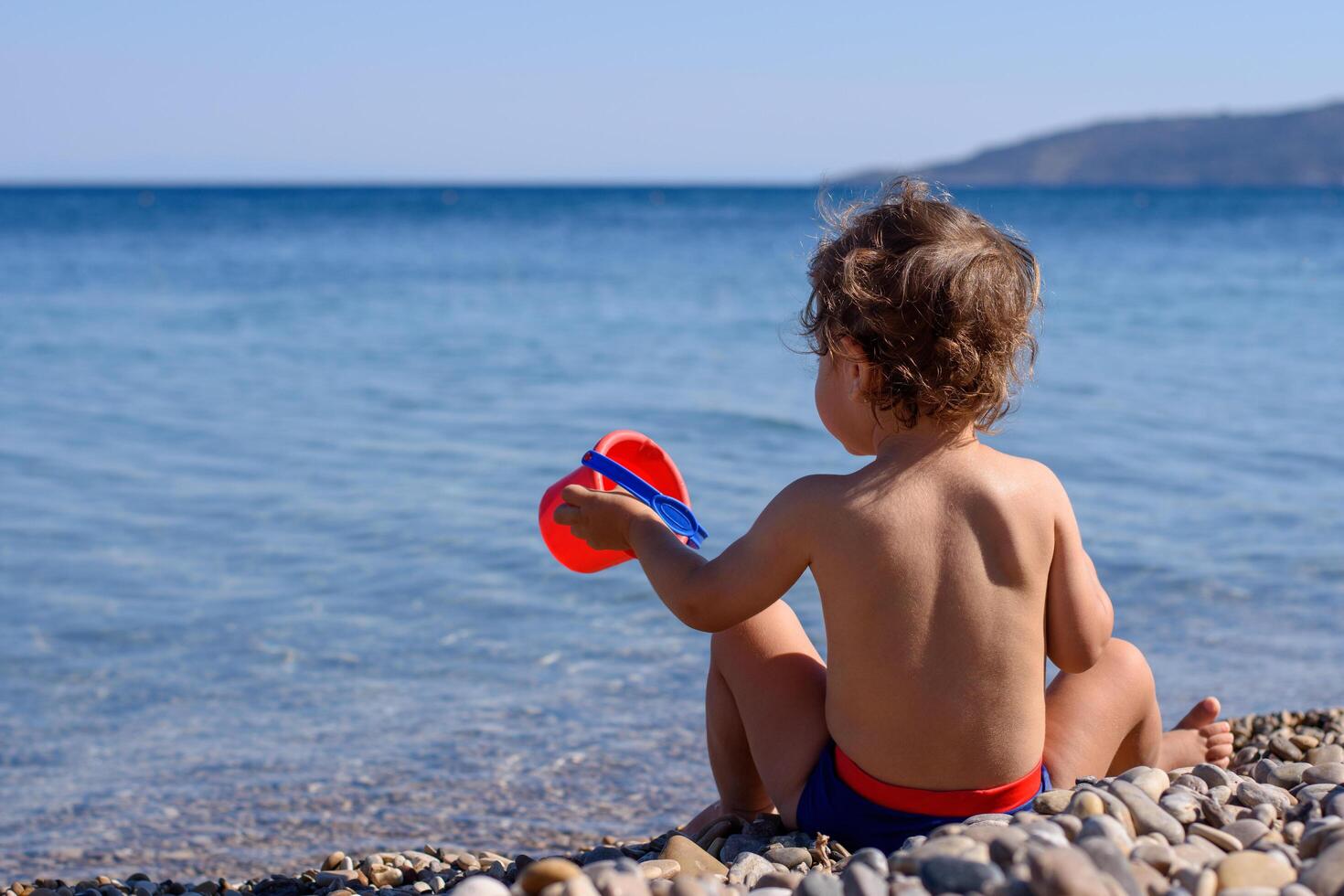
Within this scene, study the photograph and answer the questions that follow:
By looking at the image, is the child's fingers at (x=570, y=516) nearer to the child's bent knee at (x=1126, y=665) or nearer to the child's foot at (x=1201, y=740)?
the child's bent knee at (x=1126, y=665)

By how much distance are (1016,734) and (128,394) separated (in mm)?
8827

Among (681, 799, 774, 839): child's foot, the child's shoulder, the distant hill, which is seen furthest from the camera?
the distant hill

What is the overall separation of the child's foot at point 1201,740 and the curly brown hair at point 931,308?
105cm

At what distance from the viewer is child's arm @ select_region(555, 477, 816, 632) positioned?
7.27 feet

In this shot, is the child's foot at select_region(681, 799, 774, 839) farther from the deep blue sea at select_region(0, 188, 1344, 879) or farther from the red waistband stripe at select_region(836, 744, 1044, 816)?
the deep blue sea at select_region(0, 188, 1344, 879)

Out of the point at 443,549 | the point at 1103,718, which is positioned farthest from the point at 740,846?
the point at 443,549

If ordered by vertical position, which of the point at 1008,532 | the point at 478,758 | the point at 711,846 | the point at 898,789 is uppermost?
the point at 1008,532

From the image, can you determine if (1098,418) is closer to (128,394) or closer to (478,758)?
(478,758)

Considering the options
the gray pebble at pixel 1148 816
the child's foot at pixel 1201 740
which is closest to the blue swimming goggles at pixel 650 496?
the gray pebble at pixel 1148 816

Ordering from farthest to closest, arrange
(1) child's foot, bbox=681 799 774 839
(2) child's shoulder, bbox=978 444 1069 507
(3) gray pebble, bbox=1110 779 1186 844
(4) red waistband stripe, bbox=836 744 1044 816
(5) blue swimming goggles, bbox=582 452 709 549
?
(1) child's foot, bbox=681 799 774 839
(5) blue swimming goggles, bbox=582 452 709 549
(4) red waistband stripe, bbox=836 744 1044 816
(2) child's shoulder, bbox=978 444 1069 507
(3) gray pebble, bbox=1110 779 1186 844

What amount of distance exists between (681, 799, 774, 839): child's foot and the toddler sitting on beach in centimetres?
33

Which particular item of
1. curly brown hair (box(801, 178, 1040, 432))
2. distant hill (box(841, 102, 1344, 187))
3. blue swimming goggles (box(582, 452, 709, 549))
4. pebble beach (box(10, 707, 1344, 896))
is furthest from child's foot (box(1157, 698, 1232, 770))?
distant hill (box(841, 102, 1344, 187))

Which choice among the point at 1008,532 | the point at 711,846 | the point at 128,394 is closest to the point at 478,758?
the point at 711,846

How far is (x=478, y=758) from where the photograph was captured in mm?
3822
